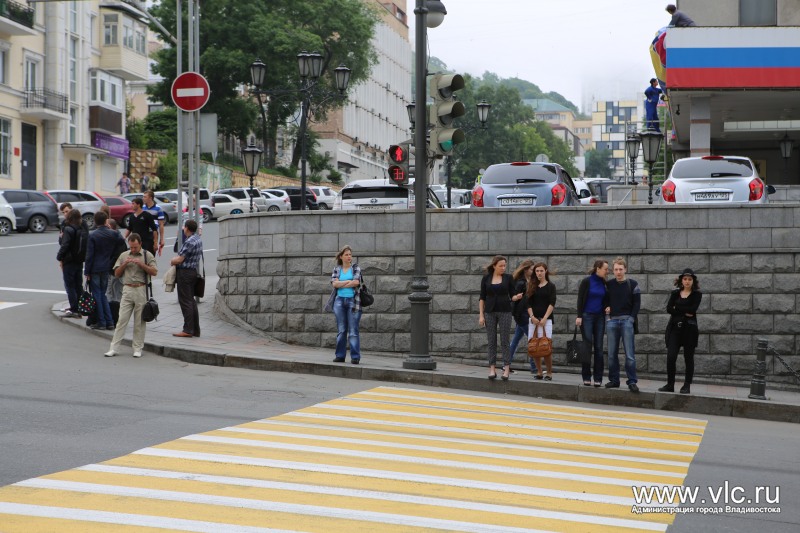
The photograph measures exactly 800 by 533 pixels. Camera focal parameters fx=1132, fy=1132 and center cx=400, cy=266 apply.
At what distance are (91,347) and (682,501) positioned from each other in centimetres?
1094

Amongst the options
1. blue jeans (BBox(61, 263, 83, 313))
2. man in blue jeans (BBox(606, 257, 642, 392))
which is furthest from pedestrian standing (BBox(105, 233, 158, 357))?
man in blue jeans (BBox(606, 257, 642, 392))

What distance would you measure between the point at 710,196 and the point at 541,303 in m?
6.01

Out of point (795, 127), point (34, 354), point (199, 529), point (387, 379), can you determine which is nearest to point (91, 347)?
point (34, 354)

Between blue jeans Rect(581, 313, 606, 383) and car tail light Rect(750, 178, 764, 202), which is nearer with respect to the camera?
blue jeans Rect(581, 313, 606, 383)

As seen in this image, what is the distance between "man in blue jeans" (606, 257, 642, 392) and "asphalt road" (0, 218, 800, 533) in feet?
3.89

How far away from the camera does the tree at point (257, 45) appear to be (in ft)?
222

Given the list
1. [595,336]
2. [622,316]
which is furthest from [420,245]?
[622,316]

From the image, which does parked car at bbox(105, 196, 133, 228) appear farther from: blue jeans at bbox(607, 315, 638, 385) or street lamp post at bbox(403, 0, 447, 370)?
blue jeans at bbox(607, 315, 638, 385)

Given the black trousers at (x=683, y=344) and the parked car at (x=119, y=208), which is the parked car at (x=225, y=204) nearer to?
the parked car at (x=119, y=208)

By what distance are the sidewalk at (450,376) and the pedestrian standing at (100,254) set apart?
0.73 metres

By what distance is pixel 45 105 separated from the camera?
5338cm

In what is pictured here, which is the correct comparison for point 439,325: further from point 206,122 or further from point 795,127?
point 795,127

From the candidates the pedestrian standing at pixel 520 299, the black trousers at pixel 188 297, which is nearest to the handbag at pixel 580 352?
the pedestrian standing at pixel 520 299

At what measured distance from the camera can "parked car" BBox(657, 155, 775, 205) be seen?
20.4 meters
